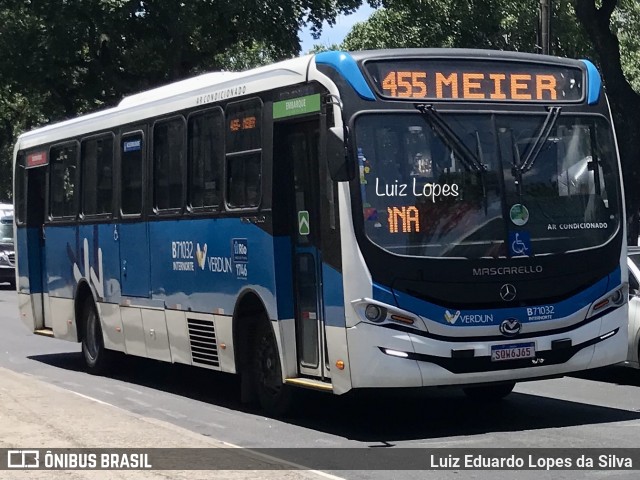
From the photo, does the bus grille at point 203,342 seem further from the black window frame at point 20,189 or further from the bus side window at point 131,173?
the black window frame at point 20,189

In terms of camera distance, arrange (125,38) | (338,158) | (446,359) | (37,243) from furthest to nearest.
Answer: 1. (125,38)
2. (37,243)
3. (446,359)
4. (338,158)

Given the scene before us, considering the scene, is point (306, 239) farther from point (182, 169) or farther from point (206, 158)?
point (182, 169)

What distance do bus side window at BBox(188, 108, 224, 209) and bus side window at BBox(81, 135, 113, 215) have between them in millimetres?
2614

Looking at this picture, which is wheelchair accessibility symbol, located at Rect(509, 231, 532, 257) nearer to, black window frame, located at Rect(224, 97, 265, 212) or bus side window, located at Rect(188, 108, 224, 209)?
black window frame, located at Rect(224, 97, 265, 212)

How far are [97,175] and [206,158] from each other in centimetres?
351

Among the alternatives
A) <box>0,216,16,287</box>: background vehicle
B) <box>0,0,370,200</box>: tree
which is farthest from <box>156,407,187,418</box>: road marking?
<box>0,216,16,287</box>: background vehicle

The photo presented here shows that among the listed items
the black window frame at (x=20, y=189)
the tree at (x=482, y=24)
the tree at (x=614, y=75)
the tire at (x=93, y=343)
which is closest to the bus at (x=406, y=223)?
the tire at (x=93, y=343)

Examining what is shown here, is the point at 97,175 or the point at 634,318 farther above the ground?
the point at 97,175

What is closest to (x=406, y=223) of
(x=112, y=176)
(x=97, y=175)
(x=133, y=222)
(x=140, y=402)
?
(x=140, y=402)

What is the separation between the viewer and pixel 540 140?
35.4 ft

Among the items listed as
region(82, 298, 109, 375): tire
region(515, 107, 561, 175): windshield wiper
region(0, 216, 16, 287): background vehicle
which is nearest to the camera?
region(515, 107, 561, 175): windshield wiper

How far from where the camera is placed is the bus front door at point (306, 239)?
10.8 meters

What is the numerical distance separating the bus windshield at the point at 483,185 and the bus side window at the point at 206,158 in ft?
8.53

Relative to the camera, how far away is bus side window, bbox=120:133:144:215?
47.4 feet
